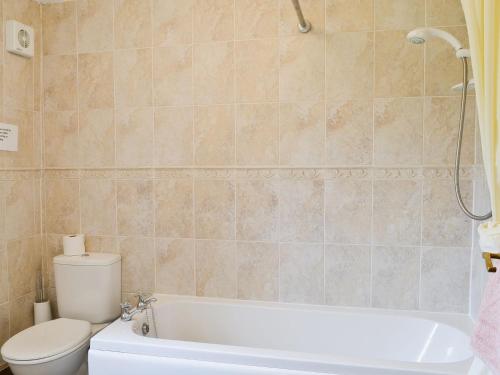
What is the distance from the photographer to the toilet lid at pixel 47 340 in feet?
6.22

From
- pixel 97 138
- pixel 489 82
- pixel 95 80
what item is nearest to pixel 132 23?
pixel 95 80

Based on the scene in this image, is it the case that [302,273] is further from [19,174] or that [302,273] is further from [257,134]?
[19,174]

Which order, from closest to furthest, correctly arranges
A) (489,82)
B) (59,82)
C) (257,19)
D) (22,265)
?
(489,82)
(257,19)
(22,265)
(59,82)

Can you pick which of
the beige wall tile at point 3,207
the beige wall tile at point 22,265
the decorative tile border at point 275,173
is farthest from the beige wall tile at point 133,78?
the beige wall tile at point 22,265

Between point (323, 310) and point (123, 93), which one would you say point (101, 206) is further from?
point (323, 310)

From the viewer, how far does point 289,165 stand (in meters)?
2.24

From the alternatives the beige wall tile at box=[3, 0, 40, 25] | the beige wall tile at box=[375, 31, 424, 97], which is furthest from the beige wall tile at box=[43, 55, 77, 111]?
the beige wall tile at box=[375, 31, 424, 97]

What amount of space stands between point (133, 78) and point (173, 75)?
0.26 metres

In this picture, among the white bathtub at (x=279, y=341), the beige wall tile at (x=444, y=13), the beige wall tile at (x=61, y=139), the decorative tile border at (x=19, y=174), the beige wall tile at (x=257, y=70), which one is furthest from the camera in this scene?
the beige wall tile at (x=61, y=139)

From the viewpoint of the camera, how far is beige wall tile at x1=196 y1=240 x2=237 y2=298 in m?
2.35

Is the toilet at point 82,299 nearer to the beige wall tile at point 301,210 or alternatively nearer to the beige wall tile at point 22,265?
the beige wall tile at point 22,265

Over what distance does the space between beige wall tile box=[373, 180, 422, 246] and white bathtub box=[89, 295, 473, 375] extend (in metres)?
0.40

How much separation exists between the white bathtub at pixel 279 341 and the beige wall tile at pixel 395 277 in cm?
6

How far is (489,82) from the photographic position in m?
1.09
